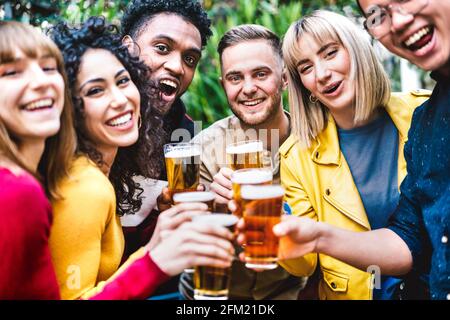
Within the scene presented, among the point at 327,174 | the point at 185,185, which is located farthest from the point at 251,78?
the point at 185,185

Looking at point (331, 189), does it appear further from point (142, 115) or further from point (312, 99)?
point (142, 115)

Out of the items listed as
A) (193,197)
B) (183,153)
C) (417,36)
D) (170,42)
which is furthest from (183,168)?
(170,42)

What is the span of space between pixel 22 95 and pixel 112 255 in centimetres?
67

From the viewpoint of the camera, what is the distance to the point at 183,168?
198 cm

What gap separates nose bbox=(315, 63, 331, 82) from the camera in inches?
95.4

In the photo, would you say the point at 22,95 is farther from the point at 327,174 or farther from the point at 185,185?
the point at 327,174

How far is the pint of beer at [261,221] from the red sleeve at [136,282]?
0.29m

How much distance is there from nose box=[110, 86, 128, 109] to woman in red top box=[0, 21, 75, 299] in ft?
0.67

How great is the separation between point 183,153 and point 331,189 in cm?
78

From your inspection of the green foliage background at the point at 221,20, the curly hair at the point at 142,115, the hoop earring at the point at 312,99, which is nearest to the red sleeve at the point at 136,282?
the curly hair at the point at 142,115

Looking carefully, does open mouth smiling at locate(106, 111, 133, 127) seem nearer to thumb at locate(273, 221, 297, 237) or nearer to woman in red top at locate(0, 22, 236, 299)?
woman in red top at locate(0, 22, 236, 299)
